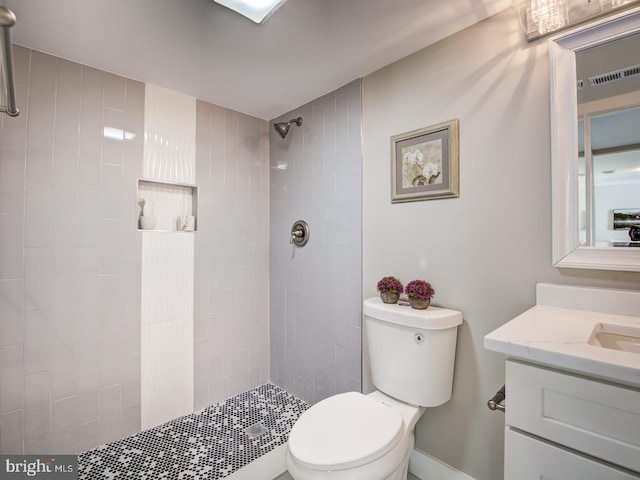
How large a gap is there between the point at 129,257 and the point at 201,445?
1.14 meters

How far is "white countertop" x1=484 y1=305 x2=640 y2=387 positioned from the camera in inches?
26.8

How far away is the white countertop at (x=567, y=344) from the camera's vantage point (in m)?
0.68

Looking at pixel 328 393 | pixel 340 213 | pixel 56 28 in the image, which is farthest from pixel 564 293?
pixel 56 28

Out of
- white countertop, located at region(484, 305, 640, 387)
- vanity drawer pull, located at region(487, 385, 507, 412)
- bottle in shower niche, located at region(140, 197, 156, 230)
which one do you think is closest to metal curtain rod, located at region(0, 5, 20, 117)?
bottle in shower niche, located at region(140, 197, 156, 230)

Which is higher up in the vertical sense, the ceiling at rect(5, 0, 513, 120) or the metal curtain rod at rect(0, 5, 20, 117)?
the ceiling at rect(5, 0, 513, 120)

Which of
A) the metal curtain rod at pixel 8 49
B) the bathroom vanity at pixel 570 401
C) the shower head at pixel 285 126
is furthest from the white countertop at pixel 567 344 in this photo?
the shower head at pixel 285 126

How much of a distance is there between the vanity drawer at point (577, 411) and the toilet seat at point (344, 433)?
0.45 m

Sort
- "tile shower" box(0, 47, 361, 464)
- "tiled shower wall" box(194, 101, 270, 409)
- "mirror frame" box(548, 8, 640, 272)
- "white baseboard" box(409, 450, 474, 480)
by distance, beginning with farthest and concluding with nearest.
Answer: "tiled shower wall" box(194, 101, 270, 409), "tile shower" box(0, 47, 361, 464), "white baseboard" box(409, 450, 474, 480), "mirror frame" box(548, 8, 640, 272)

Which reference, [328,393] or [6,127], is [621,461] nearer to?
[328,393]

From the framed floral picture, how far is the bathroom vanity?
2.47ft

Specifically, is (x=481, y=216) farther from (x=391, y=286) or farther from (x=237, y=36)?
(x=237, y=36)

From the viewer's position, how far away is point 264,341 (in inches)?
96.9

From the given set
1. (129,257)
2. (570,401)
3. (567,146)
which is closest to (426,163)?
(567,146)

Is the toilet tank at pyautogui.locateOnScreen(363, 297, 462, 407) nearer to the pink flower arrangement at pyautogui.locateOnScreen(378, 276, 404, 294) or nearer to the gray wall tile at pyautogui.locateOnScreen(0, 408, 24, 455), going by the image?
the pink flower arrangement at pyautogui.locateOnScreen(378, 276, 404, 294)
